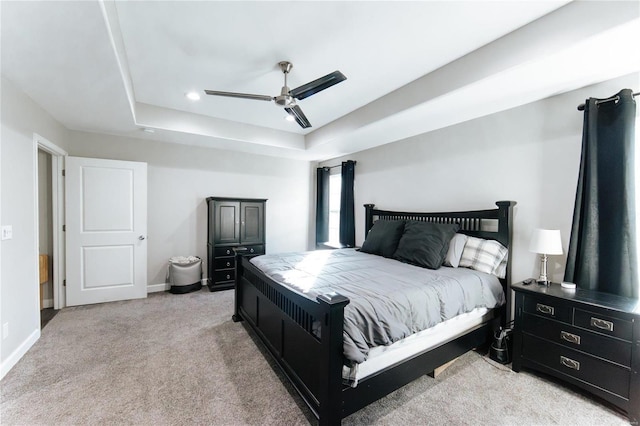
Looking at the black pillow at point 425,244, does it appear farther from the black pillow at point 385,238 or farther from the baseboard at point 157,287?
the baseboard at point 157,287

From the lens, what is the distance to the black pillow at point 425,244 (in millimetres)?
2820

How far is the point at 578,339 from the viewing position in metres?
2.00

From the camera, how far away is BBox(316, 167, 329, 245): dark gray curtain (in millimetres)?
5605

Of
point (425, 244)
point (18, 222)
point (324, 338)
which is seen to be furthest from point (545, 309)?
point (18, 222)

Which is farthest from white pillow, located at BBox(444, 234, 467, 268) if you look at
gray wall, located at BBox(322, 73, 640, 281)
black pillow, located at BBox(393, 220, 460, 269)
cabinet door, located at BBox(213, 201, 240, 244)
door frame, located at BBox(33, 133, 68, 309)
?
door frame, located at BBox(33, 133, 68, 309)

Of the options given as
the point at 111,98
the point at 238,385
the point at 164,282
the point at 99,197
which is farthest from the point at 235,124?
the point at 238,385

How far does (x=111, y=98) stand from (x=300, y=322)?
288 cm

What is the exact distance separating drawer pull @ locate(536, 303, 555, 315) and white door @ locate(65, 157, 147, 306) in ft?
15.7

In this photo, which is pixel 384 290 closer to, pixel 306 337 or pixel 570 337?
pixel 306 337

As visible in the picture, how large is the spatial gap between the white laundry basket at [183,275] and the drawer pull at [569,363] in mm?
4462

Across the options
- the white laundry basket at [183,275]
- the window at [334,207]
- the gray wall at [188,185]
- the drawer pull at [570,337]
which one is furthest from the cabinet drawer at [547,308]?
the white laundry basket at [183,275]

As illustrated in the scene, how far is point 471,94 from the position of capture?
2479 mm

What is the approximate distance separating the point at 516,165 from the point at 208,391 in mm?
3462

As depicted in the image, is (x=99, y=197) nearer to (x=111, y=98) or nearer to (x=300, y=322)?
(x=111, y=98)
